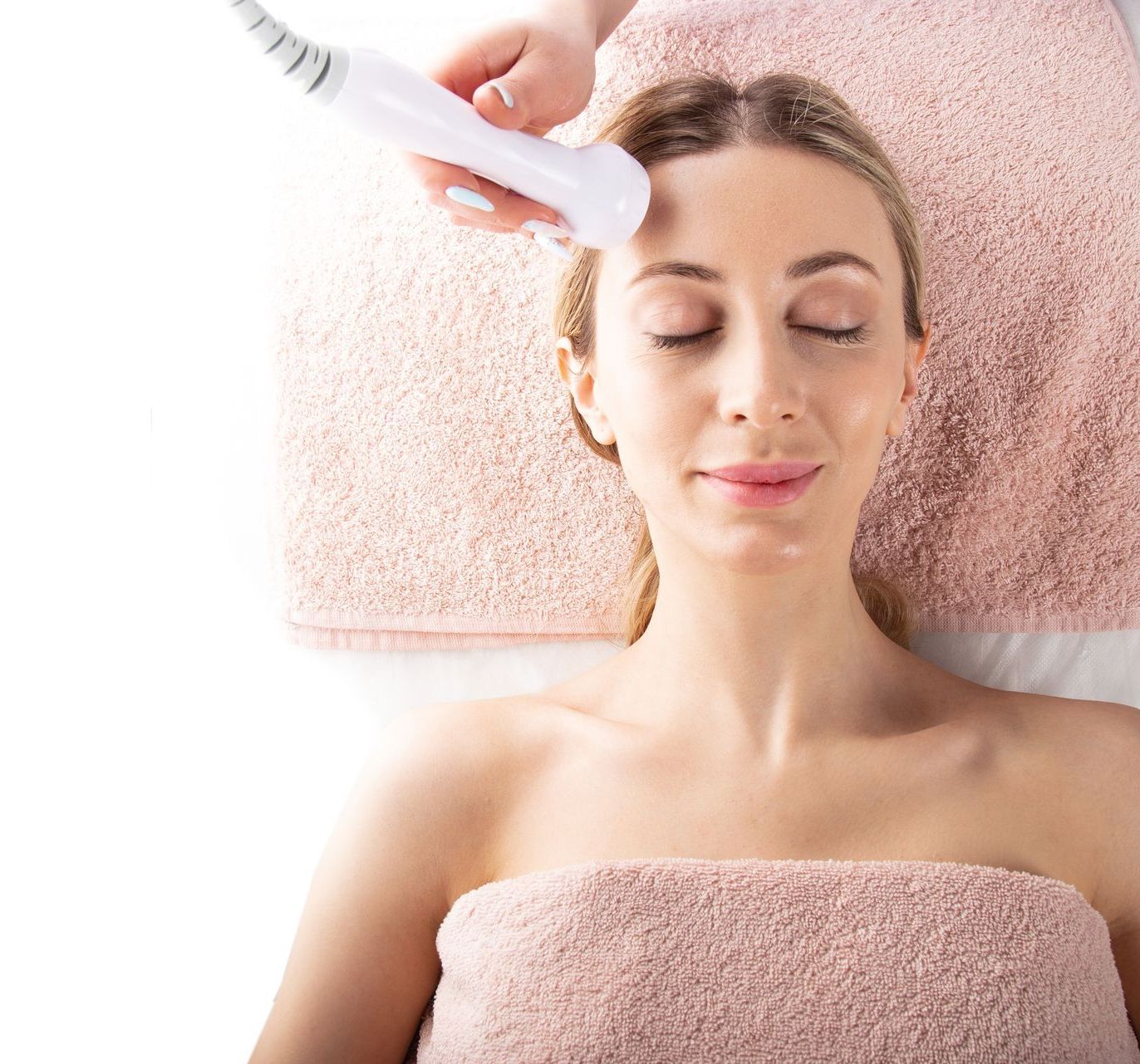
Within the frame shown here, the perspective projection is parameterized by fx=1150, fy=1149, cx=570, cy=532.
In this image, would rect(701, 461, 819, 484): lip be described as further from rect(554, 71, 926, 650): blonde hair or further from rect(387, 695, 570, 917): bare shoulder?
rect(387, 695, 570, 917): bare shoulder

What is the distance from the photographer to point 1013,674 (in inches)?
53.6

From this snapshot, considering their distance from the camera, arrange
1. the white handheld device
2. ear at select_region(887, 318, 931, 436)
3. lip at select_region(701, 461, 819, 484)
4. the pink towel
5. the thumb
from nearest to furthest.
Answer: the white handheld device < the thumb < lip at select_region(701, 461, 819, 484) < ear at select_region(887, 318, 931, 436) < the pink towel

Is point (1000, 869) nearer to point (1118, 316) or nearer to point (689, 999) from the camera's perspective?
point (689, 999)

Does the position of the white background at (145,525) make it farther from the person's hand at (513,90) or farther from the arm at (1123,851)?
the person's hand at (513,90)

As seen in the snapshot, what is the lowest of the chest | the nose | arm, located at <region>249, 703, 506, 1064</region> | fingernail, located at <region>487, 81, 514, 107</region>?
arm, located at <region>249, 703, 506, 1064</region>

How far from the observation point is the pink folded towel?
0.94 metres

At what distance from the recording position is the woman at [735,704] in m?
1.04

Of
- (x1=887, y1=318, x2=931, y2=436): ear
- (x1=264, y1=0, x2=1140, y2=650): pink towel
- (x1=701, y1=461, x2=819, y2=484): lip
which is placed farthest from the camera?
(x1=264, y1=0, x2=1140, y2=650): pink towel

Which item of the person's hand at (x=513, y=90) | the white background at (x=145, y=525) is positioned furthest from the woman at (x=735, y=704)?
the white background at (x=145, y=525)

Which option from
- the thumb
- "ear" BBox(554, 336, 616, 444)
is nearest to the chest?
"ear" BBox(554, 336, 616, 444)

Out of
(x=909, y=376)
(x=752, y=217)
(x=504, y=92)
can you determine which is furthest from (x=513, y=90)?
(x=909, y=376)

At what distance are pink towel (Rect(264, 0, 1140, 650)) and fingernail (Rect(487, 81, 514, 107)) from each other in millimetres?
440

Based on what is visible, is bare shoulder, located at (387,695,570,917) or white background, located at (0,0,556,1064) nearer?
bare shoulder, located at (387,695,570,917)

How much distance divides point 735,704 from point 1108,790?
36 centimetres
